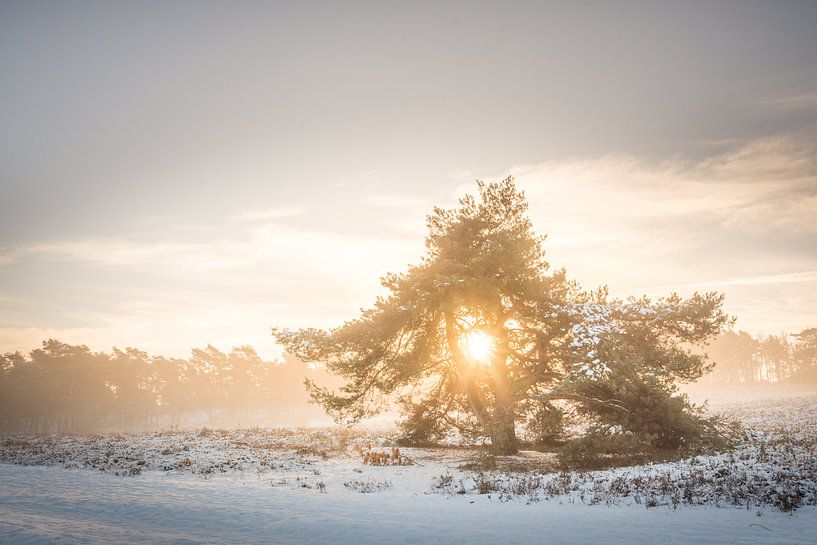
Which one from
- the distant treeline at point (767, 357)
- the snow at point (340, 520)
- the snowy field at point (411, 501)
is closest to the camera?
the snow at point (340, 520)

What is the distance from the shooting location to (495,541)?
7340 millimetres

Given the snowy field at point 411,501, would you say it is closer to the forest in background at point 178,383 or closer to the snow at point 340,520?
the snow at point 340,520

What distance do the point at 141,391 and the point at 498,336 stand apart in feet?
252

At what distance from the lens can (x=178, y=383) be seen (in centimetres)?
7694

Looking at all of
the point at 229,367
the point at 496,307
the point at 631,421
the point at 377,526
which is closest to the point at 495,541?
the point at 377,526

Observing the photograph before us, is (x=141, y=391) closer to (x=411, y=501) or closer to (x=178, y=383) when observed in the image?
(x=178, y=383)

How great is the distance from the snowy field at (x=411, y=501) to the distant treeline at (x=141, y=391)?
159ft

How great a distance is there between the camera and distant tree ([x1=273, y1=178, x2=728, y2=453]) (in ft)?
52.1

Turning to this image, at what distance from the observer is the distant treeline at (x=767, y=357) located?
87562mm

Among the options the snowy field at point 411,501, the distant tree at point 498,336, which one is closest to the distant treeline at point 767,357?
the distant tree at point 498,336

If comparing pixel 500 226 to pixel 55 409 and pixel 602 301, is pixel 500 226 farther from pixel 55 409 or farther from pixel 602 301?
pixel 55 409

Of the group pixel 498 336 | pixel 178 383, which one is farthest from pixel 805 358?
pixel 178 383

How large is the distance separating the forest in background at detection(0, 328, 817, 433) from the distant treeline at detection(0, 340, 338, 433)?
13 centimetres

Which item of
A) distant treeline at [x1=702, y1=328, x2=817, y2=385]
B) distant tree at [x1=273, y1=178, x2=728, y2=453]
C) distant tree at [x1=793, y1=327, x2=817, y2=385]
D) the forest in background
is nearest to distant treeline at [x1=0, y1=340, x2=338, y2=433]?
the forest in background
